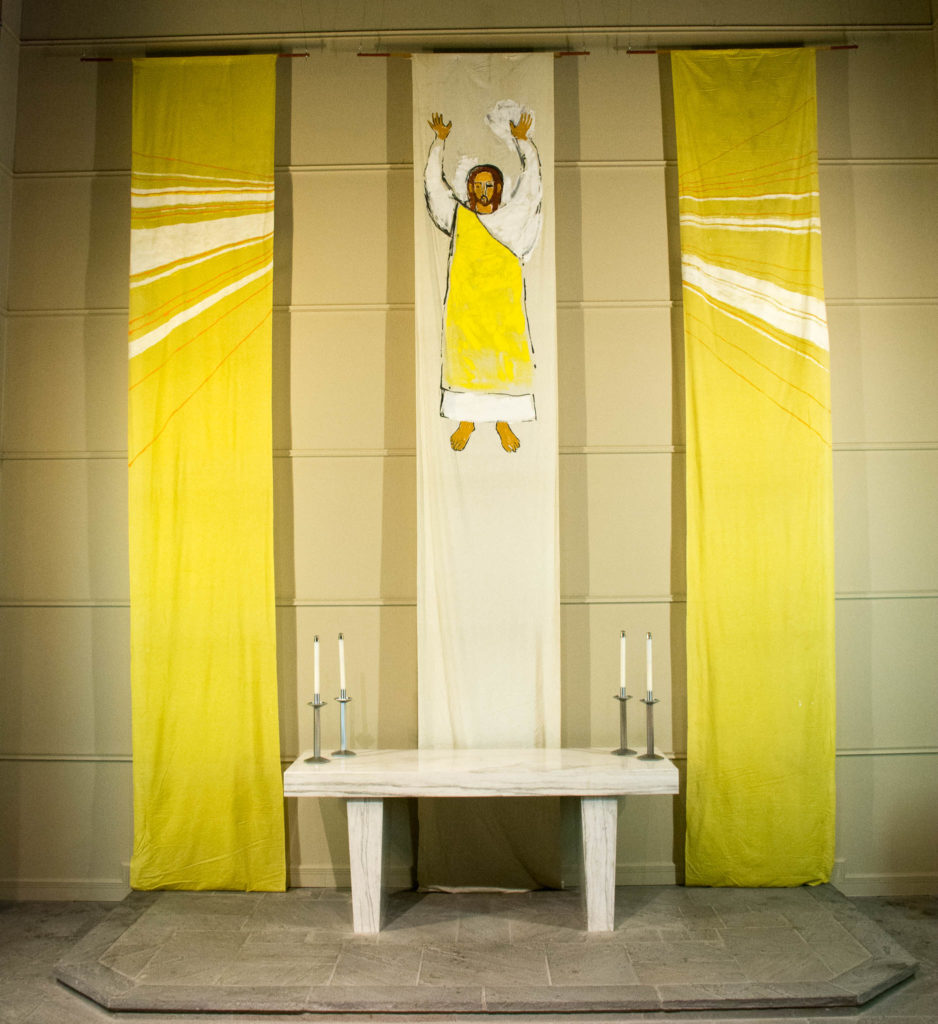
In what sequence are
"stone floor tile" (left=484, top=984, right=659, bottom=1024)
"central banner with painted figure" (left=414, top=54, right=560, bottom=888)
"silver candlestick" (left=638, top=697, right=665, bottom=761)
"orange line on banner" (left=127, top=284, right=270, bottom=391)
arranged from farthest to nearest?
"orange line on banner" (left=127, top=284, right=270, bottom=391) < "central banner with painted figure" (left=414, top=54, right=560, bottom=888) < "silver candlestick" (left=638, top=697, right=665, bottom=761) < "stone floor tile" (left=484, top=984, right=659, bottom=1024)

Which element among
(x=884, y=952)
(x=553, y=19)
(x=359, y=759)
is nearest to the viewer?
(x=884, y=952)

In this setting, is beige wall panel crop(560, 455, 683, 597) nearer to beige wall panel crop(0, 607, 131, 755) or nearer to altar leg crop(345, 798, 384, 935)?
altar leg crop(345, 798, 384, 935)

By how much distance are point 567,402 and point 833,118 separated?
1.67 m

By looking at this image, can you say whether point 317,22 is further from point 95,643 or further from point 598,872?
point 598,872

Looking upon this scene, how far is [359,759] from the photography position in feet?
11.1

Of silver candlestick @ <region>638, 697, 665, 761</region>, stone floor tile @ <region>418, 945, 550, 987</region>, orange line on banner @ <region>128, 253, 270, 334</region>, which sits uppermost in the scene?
orange line on banner @ <region>128, 253, 270, 334</region>

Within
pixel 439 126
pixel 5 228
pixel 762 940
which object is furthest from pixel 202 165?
pixel 762 940

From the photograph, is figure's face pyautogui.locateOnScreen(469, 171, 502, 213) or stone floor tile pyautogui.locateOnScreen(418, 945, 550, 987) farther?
figure's face pyautogui.locateOnScreen(469, 171, 502, 213)

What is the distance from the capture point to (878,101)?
3.84m

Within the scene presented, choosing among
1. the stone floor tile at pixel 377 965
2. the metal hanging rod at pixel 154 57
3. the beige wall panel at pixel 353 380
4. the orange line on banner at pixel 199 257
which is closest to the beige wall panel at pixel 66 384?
the orange line on banner at pixel 199 257

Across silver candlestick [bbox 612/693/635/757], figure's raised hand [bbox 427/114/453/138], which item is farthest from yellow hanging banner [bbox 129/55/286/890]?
silver candlestick [bbox 612/693/635/757]

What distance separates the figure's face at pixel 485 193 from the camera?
3.72 m

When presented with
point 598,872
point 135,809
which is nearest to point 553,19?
point 598,872

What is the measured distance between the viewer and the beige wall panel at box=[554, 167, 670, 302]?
378 cm
